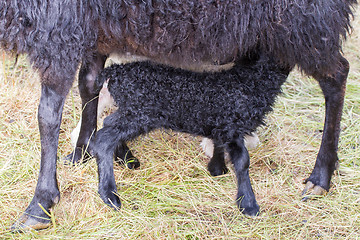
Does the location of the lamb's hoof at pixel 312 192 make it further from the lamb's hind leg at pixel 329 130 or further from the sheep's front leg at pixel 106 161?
the sheep's front leg at pixel 106 161

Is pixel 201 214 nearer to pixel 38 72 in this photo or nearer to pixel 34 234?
pixel 34 234

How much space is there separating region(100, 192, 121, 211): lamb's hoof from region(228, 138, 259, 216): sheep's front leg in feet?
2.73

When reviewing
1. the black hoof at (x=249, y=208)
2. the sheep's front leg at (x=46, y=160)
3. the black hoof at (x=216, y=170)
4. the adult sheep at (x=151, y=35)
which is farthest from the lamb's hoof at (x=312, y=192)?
the sheep's front leg at (x=46, y=160)

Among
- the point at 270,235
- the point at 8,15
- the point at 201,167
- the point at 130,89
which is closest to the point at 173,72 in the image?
the point at 130,89

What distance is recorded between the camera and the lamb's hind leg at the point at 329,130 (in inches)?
107

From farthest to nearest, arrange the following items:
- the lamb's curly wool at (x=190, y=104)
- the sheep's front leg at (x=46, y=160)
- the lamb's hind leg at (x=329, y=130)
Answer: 1. the lamb's hind leg at (x=329, y=130)
2. the lamb's curly wool at (x=190, y=104)
3. the sheep's front leg at (x=46, y=160)

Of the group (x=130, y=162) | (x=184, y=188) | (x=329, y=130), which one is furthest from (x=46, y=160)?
(x=329, y=130)

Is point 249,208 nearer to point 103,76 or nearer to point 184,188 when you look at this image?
point 184,188

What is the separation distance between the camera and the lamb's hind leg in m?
2.73

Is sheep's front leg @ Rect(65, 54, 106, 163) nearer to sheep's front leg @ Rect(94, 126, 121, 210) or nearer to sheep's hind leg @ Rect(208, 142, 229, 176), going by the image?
sheep's front leg @ Rect(94, 126, 121, 210)

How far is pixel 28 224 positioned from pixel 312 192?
6.46 ft

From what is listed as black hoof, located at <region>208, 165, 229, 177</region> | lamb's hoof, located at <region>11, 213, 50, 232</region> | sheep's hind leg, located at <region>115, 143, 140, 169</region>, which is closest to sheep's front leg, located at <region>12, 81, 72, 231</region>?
lamb's hoof, located at <region>11, 213, 50, 232</region>

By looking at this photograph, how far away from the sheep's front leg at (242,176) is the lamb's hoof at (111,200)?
32.8 inches

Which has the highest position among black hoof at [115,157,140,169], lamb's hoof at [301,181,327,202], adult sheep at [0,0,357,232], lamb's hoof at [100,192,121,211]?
adult sheep at [0,0,357,232]
